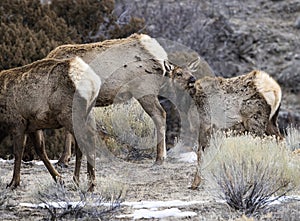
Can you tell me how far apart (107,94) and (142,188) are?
210 centimetres

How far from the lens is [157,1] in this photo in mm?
25172

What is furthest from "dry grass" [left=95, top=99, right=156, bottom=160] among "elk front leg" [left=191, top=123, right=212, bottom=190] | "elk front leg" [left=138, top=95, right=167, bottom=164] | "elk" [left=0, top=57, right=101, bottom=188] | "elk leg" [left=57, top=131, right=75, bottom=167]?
"elk" [left=0, top=57, right=101, bottom=188]

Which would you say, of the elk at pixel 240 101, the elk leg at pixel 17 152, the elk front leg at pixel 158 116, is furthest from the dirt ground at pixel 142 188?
the elk at pixel 240 101

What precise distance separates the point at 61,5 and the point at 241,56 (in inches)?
304

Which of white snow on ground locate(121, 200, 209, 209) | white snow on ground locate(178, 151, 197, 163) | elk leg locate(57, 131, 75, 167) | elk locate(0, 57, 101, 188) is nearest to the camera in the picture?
white snow on ground locate(121, 200, 209, 209)

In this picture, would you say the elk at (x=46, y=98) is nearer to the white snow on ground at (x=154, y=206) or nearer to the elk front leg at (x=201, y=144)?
the white snow on ground at (x=154, y=206)

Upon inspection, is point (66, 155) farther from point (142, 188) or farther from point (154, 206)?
point (154, 206)

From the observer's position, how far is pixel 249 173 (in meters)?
6.99

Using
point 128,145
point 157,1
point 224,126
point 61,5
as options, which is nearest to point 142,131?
point 128,145

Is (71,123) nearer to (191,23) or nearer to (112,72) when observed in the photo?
(112,72)

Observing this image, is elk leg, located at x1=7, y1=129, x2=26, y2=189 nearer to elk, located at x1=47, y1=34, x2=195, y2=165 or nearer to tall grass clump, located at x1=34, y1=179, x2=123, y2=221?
tall grass clump, located at x1=34, y1=179, x2=123, y2=221

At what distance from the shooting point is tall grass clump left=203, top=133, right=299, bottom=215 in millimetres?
6875

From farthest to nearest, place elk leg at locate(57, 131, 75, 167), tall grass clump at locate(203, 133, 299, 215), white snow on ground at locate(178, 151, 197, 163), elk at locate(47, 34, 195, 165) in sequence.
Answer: white snow on ground at locate(178, 151, 197, 163), elk leg at locate(57, 131, 75, 167), elk at locate(47, 34, 195, 165), tall grass clump at locate(203, 133, 299, 215)

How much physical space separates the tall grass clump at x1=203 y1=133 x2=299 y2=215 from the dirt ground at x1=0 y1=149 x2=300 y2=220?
0.16 m
